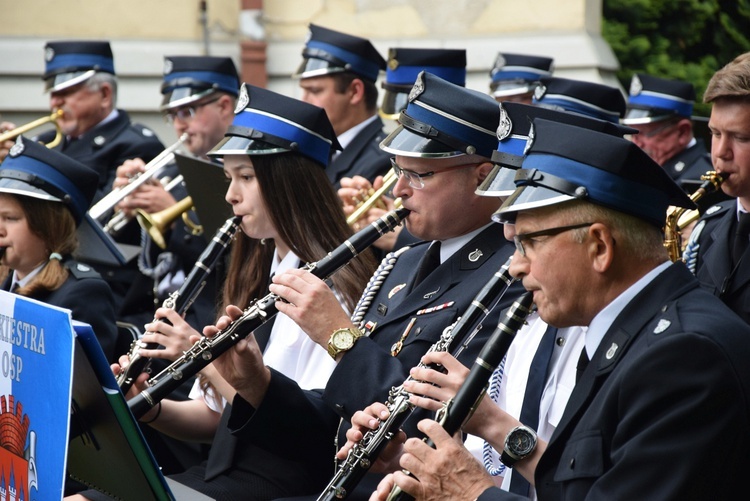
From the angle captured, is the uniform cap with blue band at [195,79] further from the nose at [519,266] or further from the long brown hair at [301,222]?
the nose at [519,266]

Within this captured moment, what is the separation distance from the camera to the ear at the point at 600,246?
2.96 metres

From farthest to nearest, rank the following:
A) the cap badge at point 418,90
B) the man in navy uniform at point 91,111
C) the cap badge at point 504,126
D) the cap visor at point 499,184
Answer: the man in navy uniform at point 91,111 < the cap badge at point 418,90 < the cap badge at point 504,126 < the cap visor at point 499,184

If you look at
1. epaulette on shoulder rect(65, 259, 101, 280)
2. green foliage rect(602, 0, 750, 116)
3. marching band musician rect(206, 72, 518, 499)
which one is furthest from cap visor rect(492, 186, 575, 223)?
green foliage rect(602, 0, 750, 116)

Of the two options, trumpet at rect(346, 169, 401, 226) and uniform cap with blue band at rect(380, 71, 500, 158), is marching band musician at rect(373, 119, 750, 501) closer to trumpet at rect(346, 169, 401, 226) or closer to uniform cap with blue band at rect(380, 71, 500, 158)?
uniform cap with blue band at rect(380, 71, 500, 158)

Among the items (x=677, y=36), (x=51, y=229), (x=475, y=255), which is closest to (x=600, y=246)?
(x=475, y=255)

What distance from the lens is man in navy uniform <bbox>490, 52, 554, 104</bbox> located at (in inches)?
319

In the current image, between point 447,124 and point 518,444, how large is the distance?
1.35 meters

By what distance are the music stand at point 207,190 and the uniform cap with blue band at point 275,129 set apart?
95cm

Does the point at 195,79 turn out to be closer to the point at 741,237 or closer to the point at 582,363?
the point at 741,237

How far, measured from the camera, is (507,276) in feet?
11.9

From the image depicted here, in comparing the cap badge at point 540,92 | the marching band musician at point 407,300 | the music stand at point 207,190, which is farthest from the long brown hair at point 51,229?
the cap badge at point 540,92

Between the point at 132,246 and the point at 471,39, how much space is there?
402cm

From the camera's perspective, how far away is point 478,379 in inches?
127

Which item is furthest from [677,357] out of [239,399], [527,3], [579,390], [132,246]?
[527,3]
